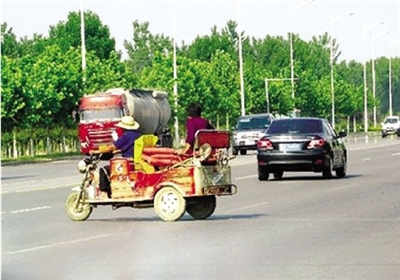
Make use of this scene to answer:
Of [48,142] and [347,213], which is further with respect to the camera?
[48,142]

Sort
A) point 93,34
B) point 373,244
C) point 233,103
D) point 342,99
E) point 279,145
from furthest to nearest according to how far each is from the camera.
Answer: point 342,99
point 93,34
point 233,103
point 279,145
point 373,244

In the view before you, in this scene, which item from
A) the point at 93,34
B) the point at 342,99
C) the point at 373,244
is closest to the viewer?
the point at 373,244

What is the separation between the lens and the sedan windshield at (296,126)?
35.8 m

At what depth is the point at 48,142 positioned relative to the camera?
7831 cm

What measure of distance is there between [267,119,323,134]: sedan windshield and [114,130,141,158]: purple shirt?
13.5 meters

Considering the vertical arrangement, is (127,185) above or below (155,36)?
below

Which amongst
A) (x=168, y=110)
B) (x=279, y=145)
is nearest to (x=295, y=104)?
(x=168, y=110)

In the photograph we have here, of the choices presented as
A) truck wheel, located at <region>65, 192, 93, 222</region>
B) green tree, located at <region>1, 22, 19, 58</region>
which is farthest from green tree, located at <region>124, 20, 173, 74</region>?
truck wheel, located at <region>65, 192, 93, 222</region>

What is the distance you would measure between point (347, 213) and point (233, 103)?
75464mm

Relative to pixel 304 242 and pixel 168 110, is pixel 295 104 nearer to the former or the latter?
pixel 168 110

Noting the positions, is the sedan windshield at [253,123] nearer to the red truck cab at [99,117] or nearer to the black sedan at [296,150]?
the red truck cab at [99,117]

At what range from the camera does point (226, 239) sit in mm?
18266

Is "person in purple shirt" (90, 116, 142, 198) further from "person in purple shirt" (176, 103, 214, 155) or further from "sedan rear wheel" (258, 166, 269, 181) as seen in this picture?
"sedan rear wheel" (258, 166, 269, 181)

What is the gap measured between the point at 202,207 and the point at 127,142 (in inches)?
61.2
